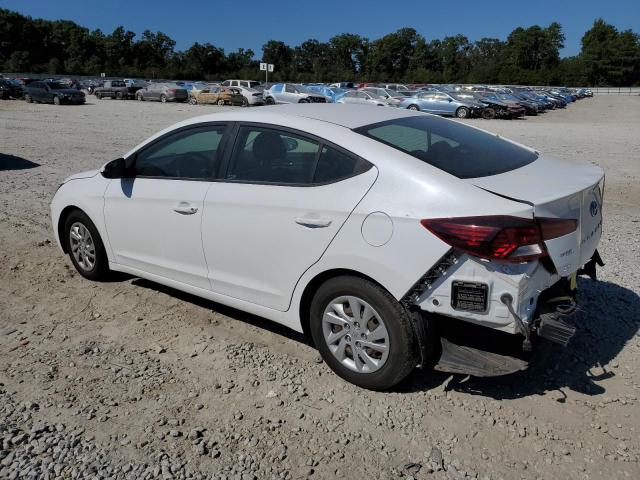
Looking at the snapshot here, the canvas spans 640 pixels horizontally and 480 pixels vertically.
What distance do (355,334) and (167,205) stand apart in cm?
178

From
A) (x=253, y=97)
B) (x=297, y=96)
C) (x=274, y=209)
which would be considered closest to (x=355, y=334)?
(x=274, y=209)

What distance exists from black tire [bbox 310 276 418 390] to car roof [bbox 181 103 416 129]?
105 centimetres

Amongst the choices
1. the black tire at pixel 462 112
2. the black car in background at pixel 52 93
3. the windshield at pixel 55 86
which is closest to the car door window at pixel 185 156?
the black tire at pixel 462 112

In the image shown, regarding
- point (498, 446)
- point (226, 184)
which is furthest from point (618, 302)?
point (226, 184)

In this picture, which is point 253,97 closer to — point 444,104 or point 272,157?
point 444,104

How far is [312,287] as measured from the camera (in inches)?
138

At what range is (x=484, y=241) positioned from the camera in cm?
282

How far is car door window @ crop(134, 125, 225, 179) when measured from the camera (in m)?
4.05

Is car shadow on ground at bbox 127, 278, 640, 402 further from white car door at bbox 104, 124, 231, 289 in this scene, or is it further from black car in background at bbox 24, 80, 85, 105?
black car in background at bbox 24, 80, 85, 105

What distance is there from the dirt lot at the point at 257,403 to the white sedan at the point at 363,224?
338 millimetres

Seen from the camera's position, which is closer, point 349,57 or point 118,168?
point 118,168

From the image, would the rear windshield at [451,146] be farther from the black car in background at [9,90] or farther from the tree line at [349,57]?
the tree line at [349,57]

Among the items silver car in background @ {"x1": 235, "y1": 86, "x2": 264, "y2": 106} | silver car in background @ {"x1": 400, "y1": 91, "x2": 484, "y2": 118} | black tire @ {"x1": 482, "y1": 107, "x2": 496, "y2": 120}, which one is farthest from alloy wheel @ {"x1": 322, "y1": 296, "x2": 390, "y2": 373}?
silver car in background @ {"x1": 235, "y1": 86, "x2": 264, "y2": 106}

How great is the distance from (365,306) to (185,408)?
1.22 meters
